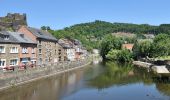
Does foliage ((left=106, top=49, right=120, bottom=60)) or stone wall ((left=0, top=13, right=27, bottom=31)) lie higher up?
stone wall ((left=0, top=13, right=27, bottom=31))

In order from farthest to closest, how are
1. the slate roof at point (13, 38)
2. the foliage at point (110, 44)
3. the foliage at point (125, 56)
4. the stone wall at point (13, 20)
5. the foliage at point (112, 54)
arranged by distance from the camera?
the foliage at point (110, 44)
the foliage at point (112, 54)
the foliage at point (125, 56)
the stone wall at point (13, 20)
the slate roof at point (13, 38)

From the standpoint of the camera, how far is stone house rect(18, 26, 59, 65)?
3119 inches

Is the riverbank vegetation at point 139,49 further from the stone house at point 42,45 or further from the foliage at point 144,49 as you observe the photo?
the stone house at point 42,45

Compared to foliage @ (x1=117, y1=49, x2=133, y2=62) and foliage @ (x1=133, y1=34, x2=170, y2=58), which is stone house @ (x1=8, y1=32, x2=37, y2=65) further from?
foliage @ (x1=117, y1=49, x2=133, y2=62)

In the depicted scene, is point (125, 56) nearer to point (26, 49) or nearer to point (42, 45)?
point (42, 45)

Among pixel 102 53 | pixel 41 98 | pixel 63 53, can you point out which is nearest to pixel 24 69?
pixel 41 98

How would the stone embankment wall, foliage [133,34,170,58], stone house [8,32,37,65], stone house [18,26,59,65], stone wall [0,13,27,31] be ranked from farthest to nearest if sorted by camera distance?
foliage [133,34,170,58] < stone wall [0,13,27,31] < stone house [18,26,59,65] < stone house [8,32,37,65] < the stone embankment wall

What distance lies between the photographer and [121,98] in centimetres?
4372

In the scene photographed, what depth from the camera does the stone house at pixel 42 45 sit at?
3119 inches

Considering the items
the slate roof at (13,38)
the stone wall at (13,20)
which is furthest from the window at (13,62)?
the stone wall at (13,20)

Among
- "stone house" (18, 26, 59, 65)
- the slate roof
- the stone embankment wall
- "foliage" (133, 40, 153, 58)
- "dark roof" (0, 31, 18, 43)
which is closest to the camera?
the stone embankment wall

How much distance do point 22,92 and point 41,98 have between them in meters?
5.07

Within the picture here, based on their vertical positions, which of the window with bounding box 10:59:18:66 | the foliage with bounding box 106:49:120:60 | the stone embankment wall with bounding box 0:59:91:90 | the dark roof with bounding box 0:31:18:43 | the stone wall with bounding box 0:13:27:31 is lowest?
the stone embankment wall with bounding box 0:59:91:90

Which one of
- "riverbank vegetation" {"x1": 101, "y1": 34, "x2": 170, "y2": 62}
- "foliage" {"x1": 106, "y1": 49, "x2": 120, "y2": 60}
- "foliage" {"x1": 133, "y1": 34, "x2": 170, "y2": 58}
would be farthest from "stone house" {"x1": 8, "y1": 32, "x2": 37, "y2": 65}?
"foliage" {"x1": 106, "y1": 49, "x2": 120, "y2": 60}
